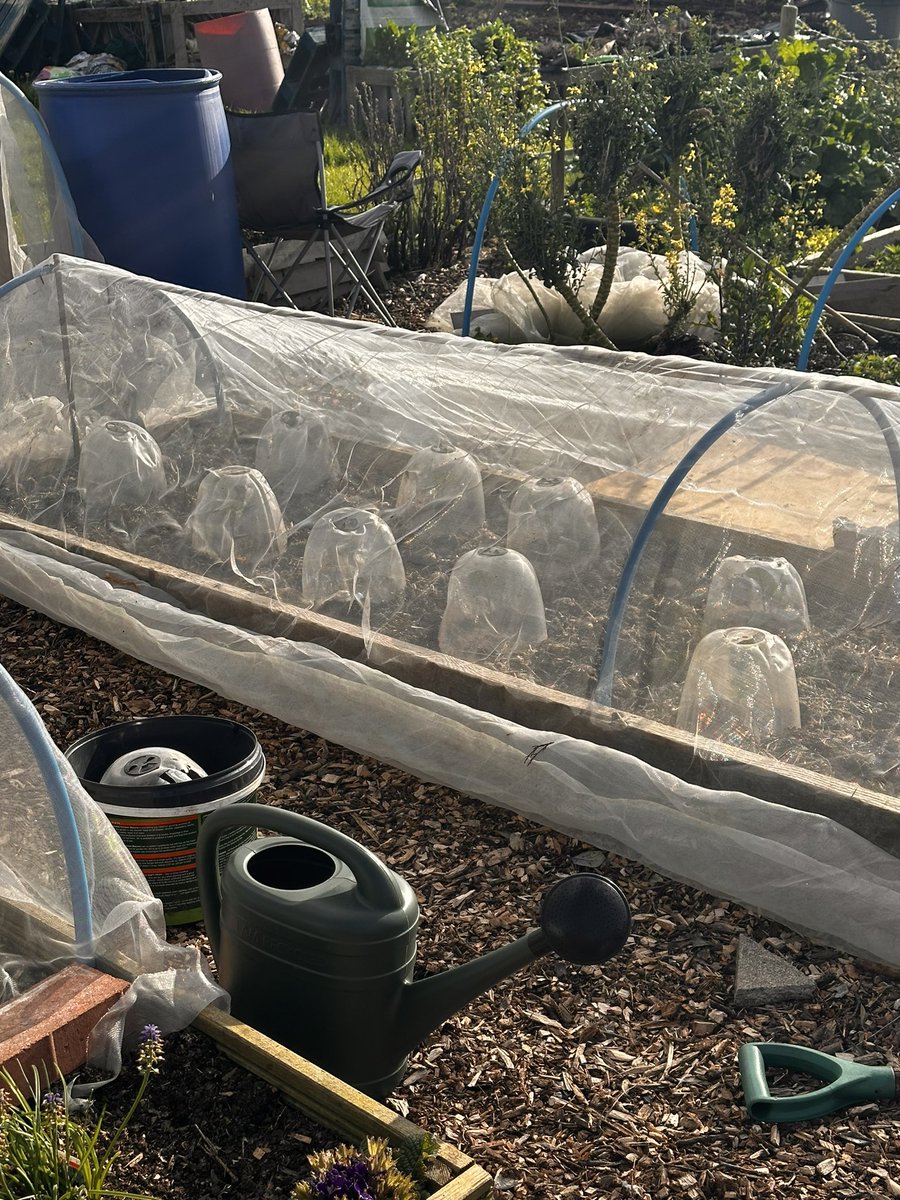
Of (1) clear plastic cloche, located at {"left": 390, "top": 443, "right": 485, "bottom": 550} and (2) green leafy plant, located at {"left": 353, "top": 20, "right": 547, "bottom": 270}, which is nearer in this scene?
(1) clear plastic cloche, located at {"left": 390, "top": 443, "right": 485, "bottom": 550}

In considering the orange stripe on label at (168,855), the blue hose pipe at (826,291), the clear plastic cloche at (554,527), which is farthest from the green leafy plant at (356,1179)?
the blue hose pipe at (826,291)

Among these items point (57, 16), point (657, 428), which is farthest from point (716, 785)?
point (57, 16)

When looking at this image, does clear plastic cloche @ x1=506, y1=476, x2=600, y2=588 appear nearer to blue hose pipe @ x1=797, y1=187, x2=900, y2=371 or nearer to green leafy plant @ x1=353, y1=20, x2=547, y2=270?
blue hose pipe @ x1=797, y1=187, x2=900, y2=371

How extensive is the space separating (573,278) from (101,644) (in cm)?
282

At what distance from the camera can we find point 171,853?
2453 millimetres

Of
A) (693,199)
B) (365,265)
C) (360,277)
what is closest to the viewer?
(693,199)

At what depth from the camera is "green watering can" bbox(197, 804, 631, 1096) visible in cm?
187

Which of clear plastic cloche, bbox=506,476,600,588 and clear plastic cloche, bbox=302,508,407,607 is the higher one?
clear plastic cloche, bbox=506,476,600,588

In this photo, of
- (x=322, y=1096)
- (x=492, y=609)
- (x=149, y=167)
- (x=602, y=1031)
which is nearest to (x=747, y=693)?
(x=492, y=609)

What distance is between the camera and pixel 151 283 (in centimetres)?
413

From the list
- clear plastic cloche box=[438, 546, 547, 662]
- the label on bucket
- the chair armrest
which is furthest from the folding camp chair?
the label on bucket

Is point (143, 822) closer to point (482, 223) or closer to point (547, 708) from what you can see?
point (547, 708)

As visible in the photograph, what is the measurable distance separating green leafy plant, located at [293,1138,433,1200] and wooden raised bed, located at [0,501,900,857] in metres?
1.29

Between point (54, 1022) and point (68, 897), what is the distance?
0.28 metres
